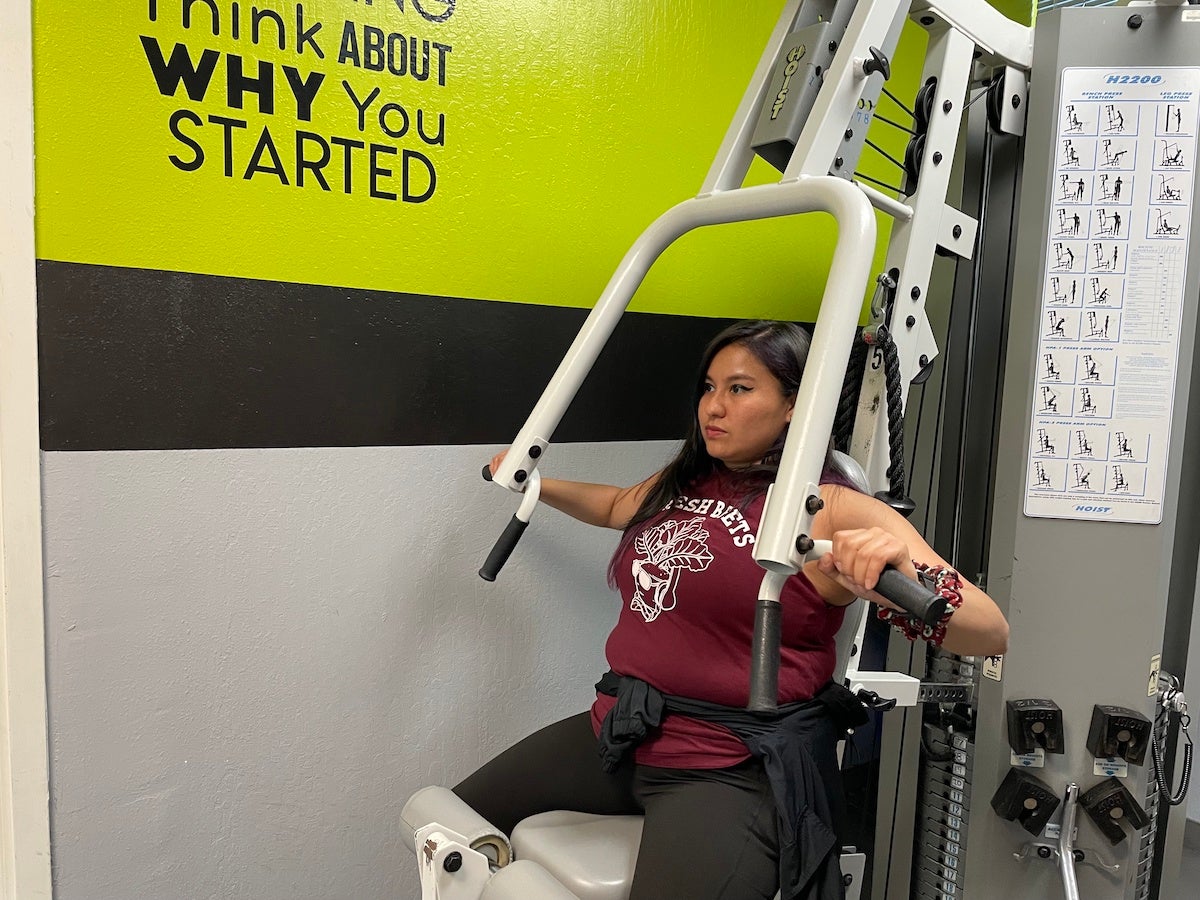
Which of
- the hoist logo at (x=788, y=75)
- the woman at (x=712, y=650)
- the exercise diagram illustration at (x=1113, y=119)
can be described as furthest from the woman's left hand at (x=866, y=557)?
the exercise diagram illustration at (x=1113, y=119)

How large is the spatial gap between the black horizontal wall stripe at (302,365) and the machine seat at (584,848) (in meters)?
0.67

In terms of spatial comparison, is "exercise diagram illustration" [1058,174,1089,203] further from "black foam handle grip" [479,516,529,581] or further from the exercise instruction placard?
"black foam handle grip" [479,516,529,581]

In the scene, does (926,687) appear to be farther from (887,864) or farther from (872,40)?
(872,40)

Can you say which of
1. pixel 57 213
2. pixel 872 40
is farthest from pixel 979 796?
pixel 57 213

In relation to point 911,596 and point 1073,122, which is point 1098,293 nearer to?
point 1073,122

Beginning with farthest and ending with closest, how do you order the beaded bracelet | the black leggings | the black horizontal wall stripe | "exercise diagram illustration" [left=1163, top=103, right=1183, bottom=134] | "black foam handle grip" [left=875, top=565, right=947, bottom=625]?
1. "exercise diagram illustration" [left=1163, top=103, right=1183, bottom=134]
2. the black horizontal wall stripe
3. the black leggings
4. the beaded bracelet
5. "black foam handle grip" [left=875, top=565, right=947, bottom=625]

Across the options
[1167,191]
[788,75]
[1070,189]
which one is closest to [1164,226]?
[1167,191]

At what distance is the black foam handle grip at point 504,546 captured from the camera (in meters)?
1.39

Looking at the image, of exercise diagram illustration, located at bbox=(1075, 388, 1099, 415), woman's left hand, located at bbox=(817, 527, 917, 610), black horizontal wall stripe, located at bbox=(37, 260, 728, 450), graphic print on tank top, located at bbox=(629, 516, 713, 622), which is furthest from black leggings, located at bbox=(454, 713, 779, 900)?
exercise diagram illustration, located at bbox=(1075, 388, 1099, 415)

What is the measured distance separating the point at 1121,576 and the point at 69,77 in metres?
1.80

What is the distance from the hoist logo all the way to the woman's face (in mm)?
348

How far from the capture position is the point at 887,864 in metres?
1.95

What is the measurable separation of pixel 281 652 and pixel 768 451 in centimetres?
85

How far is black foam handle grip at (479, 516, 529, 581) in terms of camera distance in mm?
1392
